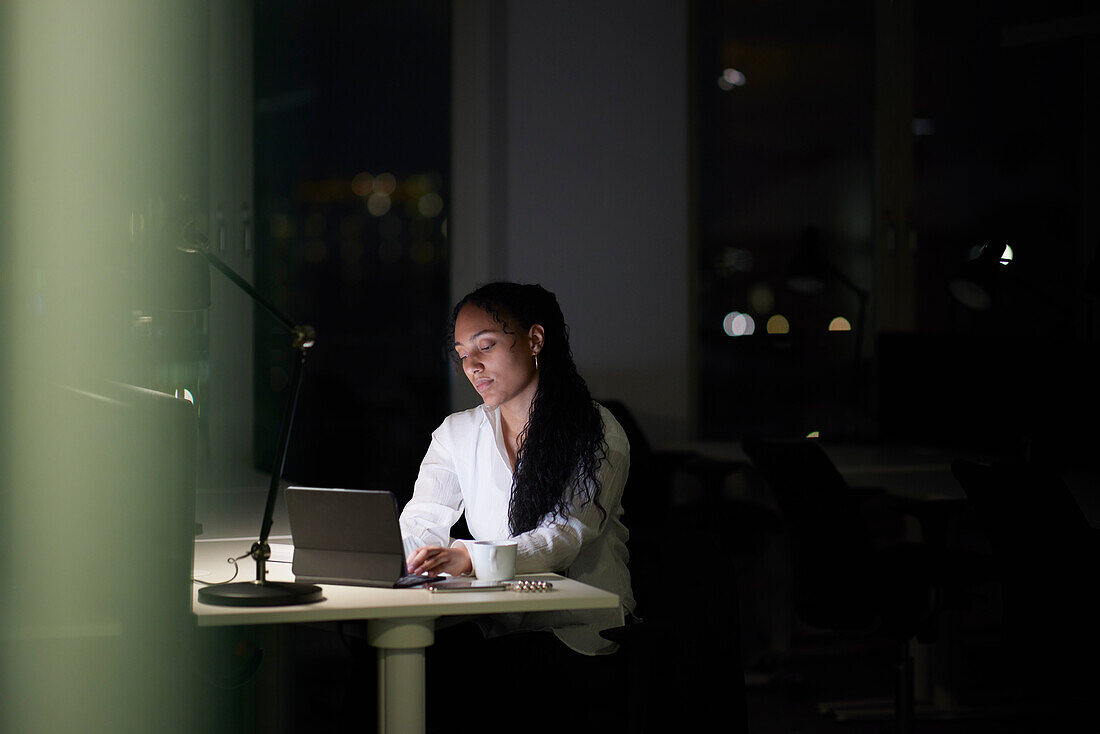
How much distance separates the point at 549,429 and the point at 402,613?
601 millimetres

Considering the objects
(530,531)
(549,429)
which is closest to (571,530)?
(530,531)

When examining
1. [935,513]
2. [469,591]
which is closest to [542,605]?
[469,591]

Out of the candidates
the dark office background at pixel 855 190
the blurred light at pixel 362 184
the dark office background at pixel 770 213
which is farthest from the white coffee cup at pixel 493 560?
the dark office background at pixel 855 190

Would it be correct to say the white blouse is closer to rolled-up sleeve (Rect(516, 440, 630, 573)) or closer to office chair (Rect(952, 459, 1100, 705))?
rolled-up sleeve (Rect(516, 440, 630, 573))

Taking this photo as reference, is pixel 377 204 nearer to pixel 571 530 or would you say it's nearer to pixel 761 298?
pixel 761 298

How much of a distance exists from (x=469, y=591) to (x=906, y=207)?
369 centimetres

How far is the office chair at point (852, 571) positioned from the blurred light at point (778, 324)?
176 cm

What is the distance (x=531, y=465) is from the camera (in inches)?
94.5

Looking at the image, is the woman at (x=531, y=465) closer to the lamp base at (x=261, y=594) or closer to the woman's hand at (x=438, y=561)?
the woman's hand at (x=438, y=561)

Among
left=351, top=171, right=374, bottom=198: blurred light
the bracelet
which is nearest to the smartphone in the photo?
the bracelet

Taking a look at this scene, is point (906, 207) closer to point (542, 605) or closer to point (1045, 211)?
point (1045, 211)

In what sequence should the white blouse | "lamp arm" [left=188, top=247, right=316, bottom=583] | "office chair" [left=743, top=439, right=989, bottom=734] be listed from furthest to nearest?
1. "office chair" [left=743, top=439, right=989, bottom=734]
2. the white blouse
3. "lamp arm" [left=188, top=247, right=316, bottom=583]

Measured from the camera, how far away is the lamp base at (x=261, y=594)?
1924mm

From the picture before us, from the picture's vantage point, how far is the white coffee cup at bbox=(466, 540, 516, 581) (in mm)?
2104
